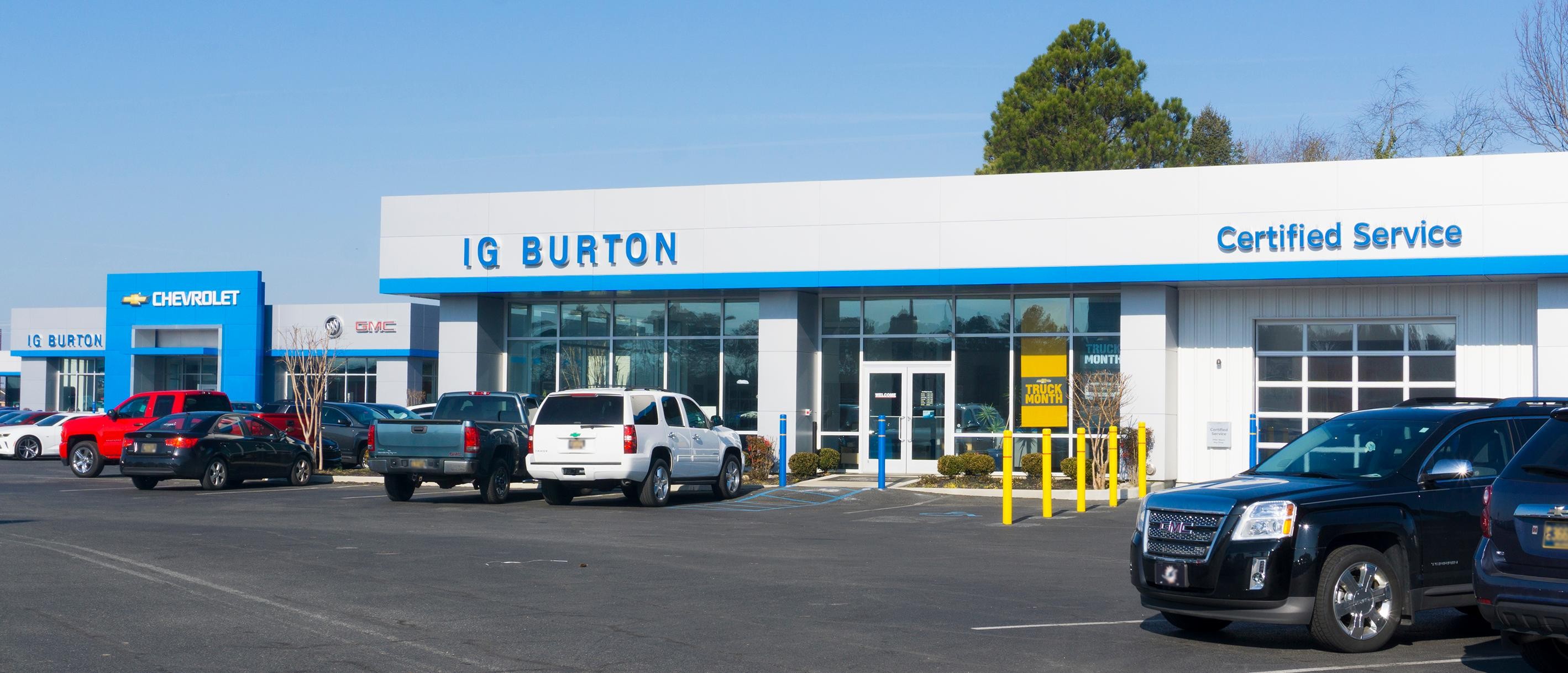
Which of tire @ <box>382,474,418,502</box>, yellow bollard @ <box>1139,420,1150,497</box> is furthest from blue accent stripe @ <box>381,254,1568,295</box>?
tire @ <box>382,474,418,502</box>

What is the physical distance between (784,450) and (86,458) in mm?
14569

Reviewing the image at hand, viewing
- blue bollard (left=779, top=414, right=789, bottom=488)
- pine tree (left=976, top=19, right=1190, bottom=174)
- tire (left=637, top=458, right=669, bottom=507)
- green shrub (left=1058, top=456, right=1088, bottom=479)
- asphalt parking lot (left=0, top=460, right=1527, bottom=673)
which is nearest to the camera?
asphalt parking lot (left=0, top=460, right=1527, bottom=673)

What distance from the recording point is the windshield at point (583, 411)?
2111 cm

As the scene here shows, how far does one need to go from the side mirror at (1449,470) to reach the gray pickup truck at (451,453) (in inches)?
579

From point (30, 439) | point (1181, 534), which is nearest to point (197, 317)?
point (30, 439)

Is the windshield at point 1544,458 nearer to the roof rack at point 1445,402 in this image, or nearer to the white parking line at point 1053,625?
the roof rack at point 1445,402

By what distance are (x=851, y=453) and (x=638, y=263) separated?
19.4 feet

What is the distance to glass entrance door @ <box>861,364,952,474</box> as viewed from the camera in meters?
28.5

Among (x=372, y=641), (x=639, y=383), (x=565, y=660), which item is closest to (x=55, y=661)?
(x=372, y=641)

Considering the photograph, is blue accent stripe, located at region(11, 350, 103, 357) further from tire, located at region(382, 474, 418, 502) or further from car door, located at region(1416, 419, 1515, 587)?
car door, located at region(1416, 419, 1515, 587)

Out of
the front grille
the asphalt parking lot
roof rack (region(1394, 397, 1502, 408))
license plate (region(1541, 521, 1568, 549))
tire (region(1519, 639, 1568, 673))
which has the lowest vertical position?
the asphalt parking lot

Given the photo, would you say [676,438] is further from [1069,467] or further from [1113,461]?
[1069,467]

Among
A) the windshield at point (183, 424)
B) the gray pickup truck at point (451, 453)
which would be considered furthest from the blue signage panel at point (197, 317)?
the gray pickup truck at point (451, 453)

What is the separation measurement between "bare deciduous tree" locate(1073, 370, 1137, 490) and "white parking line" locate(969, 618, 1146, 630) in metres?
14.7
